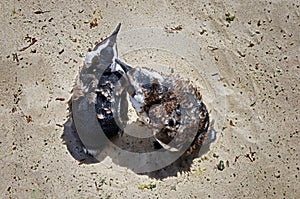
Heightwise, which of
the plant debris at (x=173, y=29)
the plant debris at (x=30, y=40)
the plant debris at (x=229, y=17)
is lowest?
the plant debris at (x=30, y=40)

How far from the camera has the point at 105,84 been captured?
336 cm

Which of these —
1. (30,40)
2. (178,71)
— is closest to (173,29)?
(178,71)

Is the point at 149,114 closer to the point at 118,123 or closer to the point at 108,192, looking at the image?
the point at 118,123

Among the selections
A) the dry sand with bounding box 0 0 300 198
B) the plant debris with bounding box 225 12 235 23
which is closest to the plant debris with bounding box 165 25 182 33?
the dry sand with bounding box 0 0 300 198

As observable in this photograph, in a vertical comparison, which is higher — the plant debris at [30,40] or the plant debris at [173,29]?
the plant debris at [173,29]

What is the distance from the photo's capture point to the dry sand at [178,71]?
11.6 feet

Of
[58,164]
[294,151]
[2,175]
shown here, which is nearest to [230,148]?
[294,151]

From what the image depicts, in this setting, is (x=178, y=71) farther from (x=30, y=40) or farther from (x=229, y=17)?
(x=30, y=40)

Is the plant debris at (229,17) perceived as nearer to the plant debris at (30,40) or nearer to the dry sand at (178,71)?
the dry sand at (178,71)

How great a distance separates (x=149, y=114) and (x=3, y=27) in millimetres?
1152

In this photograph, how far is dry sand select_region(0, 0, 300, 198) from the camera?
352 cm

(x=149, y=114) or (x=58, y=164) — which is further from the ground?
(x=149, y=114)

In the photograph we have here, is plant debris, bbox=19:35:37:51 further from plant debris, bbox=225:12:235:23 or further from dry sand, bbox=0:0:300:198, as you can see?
plant debris, bbox=225:12:235:23

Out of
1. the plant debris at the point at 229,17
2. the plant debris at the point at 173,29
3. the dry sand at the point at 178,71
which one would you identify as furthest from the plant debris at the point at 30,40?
the plant debris at the point at 229,17
